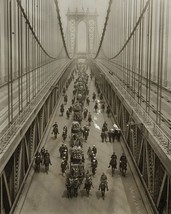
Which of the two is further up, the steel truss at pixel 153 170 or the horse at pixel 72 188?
the steel truss at pixel 153 170

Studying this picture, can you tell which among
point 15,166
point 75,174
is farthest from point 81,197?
point 15,166

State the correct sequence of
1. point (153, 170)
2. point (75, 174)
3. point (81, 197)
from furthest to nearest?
point (75, 174)
point (81, 197)
point (153, 170)

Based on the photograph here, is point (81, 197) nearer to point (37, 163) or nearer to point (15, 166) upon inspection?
point (15, 166)

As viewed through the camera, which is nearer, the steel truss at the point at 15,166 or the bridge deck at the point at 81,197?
the steel truss at the point at 15,166

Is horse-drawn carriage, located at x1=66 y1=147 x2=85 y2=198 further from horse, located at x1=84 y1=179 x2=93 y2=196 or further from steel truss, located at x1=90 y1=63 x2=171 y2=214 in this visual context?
steel truss, located at x1=90 y1=63 x2=171 y2=214

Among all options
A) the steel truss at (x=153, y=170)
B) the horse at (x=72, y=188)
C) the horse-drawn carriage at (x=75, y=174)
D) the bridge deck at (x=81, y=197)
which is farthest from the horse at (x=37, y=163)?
the steel truss at (x=153, y=170)

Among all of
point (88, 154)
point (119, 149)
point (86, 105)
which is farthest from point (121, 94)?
point (86, 105)

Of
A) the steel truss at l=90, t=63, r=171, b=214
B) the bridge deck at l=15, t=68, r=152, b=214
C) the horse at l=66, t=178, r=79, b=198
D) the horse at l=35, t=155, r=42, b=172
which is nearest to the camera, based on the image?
the steel truss at l=90, t=63, r=171, b=214

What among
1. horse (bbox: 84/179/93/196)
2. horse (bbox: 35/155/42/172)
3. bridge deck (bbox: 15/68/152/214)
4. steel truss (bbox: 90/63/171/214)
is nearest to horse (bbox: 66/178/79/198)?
bridge deck (bbox: 15/68/152/214)

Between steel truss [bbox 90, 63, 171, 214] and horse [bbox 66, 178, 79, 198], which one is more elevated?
steel truss [bbox 90, 63, 171, 214]

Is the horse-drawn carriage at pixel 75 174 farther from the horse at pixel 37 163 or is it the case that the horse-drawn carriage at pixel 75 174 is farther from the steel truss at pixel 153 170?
the steel truss at pixel 153 170

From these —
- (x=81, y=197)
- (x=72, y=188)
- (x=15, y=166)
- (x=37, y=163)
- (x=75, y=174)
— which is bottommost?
(x=81, y=197)
